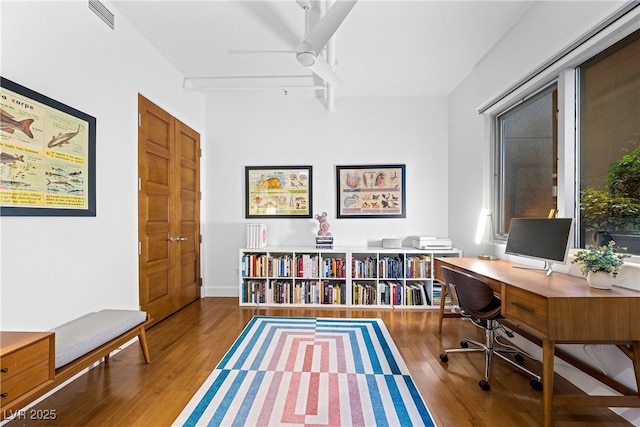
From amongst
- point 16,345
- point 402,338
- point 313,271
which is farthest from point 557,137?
point 16,345

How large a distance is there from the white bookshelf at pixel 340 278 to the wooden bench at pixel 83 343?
1.57 meters

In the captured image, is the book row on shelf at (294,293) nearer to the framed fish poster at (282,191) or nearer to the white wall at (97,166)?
the framed fish poster at (282,191)

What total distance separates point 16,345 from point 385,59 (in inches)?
141

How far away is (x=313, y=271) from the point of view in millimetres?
3705

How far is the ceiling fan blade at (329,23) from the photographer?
163cm

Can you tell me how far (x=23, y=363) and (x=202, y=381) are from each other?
1.01 meters

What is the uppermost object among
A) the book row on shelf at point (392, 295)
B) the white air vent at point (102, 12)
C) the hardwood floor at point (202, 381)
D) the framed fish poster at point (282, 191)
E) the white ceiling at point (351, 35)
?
the white ceiling at point (351, 35)

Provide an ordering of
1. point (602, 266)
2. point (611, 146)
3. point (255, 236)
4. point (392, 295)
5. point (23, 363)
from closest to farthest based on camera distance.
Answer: point (23, 363) → point (602, 266) → point (611, 146) → point (392, 295) → point (255, 236)

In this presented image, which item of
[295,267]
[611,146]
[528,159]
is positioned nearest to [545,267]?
[611,146]

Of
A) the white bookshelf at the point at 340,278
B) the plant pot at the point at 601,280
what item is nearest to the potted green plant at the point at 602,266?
the plant pot at the point at 601,280

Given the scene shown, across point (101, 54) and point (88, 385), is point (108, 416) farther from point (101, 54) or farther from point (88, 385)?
point (101, 54)

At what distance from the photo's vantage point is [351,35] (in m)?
2.70

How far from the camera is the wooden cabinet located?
47.9 inches

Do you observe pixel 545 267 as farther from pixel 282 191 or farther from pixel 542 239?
pixel 282 191
